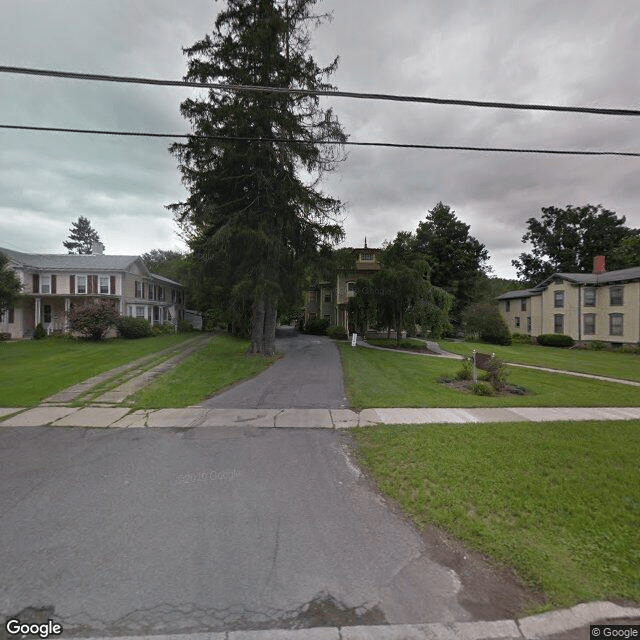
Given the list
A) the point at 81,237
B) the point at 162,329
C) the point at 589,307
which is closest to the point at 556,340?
the point at 589,307

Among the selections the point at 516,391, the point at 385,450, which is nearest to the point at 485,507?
the point at 385,450

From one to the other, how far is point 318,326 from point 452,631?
3262cm

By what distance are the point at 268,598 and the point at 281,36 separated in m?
19.1

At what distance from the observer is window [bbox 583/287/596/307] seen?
3034 cm

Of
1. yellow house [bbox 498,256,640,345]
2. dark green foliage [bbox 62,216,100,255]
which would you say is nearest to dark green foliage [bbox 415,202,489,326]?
yellow house [bbox 498,256,640,345]

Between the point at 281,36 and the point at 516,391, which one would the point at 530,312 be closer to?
the point at 516,391

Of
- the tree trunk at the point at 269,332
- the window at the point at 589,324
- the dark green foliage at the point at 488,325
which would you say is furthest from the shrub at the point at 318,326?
the window at the point at 589,324

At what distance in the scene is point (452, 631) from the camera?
227 cm

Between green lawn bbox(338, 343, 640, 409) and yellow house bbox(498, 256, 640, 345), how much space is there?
21.1 metres

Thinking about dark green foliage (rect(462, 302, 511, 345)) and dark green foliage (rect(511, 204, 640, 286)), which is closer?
dark green foliage (rect(462, 302, 511, 345))

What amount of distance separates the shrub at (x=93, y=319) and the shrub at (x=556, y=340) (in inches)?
1424

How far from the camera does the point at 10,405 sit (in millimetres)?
7824

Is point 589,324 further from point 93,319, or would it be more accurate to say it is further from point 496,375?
point 93,319

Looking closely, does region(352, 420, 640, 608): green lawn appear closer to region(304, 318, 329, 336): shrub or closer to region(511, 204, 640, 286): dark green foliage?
region(304, 318, 329, 336): shrub
